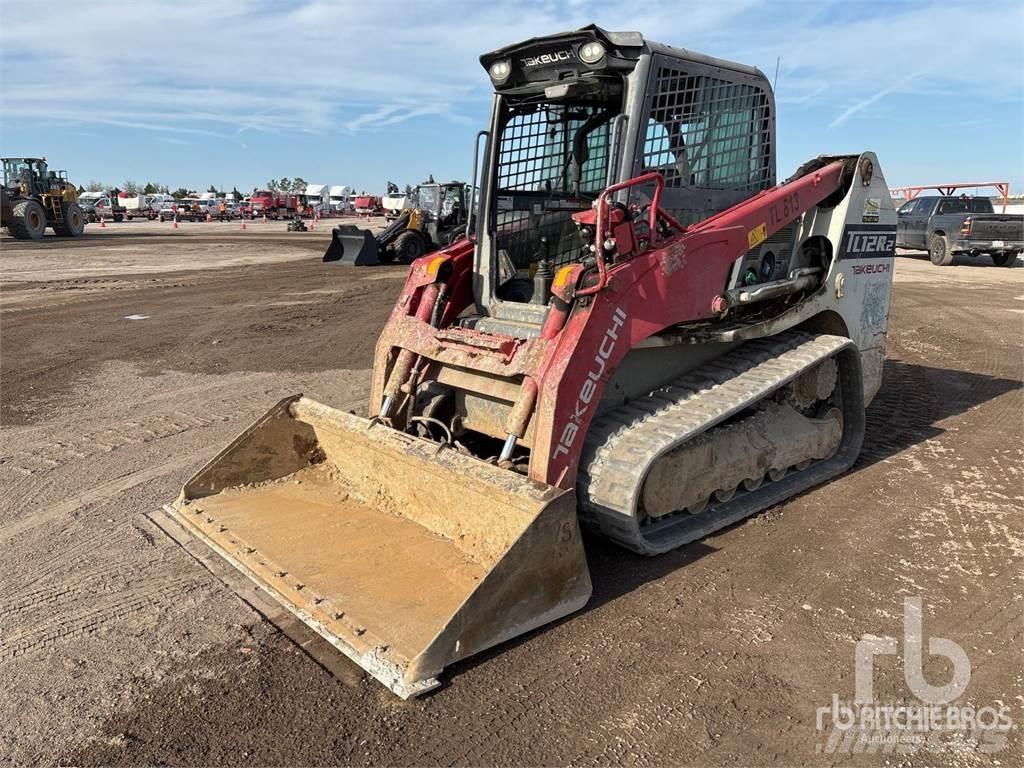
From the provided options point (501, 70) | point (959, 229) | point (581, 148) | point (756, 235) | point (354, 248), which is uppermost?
point (501, 70)

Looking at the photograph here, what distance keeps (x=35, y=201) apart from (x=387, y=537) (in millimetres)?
29529

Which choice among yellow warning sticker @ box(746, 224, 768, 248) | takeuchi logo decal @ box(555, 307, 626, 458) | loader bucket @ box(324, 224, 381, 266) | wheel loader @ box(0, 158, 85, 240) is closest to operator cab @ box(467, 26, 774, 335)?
yellow warning sticker @ box(746, 224, 768, 248)

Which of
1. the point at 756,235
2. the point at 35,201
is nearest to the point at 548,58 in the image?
the point at 756,235

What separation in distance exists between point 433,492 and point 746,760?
6.08ft

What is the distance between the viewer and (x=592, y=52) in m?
4.18

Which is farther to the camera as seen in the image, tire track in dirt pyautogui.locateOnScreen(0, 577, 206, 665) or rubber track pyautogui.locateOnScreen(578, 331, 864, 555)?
rubber track pyautogui.locateOnScreen(578, 331, 864, 555)

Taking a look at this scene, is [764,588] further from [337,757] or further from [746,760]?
[337,757]

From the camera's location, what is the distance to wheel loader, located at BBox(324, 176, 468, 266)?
19.8m

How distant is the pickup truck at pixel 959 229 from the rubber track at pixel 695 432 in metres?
15.4

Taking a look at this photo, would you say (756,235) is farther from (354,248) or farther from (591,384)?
(354,248)

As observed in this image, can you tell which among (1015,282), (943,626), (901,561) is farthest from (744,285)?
(1015,282)

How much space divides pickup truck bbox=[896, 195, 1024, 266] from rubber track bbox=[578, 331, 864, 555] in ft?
50.6

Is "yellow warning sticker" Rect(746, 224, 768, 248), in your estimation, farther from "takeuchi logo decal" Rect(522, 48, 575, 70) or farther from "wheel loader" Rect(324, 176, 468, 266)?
"wheel loader" Rect(324, 176, 468, 266)

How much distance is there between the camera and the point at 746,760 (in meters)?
2.56
